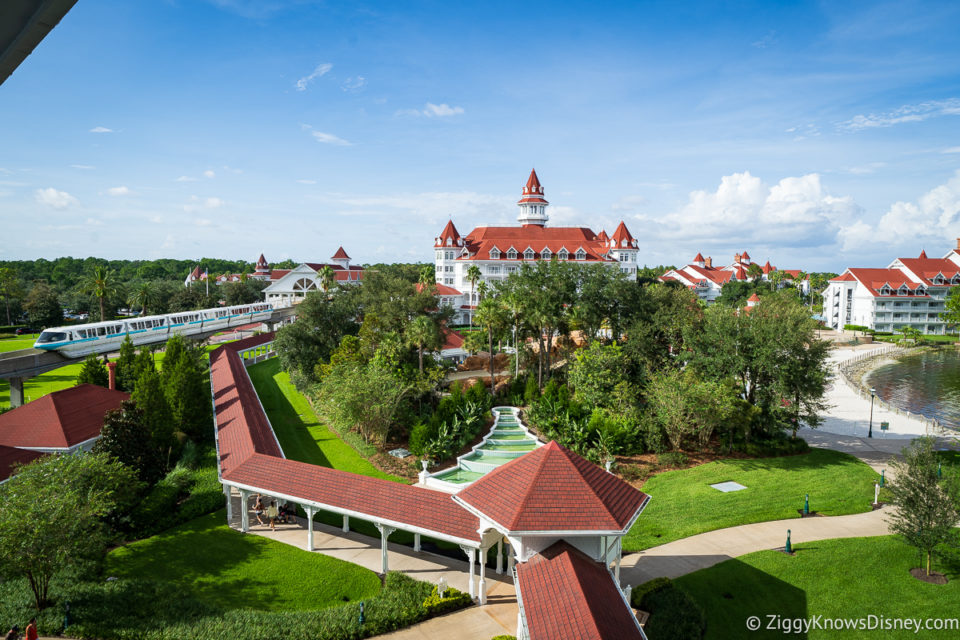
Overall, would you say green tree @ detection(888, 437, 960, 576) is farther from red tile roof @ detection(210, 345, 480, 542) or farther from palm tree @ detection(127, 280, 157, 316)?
palm tree @ detection(127, 280, 157, 316)

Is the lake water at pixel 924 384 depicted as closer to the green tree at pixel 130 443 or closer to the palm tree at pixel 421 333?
the palm tree at pixel 421 333

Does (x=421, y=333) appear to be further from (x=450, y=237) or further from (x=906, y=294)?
(x=906, y=294)

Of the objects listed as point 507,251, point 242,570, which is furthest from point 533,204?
point 242,570

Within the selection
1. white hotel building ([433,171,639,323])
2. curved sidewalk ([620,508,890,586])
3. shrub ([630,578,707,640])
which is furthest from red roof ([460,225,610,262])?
shrub ([630,578,707,640])

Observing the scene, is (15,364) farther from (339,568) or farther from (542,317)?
(542,317)

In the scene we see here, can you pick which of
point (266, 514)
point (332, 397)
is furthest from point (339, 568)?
point (332, 397)

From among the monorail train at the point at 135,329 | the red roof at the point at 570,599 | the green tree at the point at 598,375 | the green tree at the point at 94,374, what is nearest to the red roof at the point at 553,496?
the red roof at the point at 570,599
